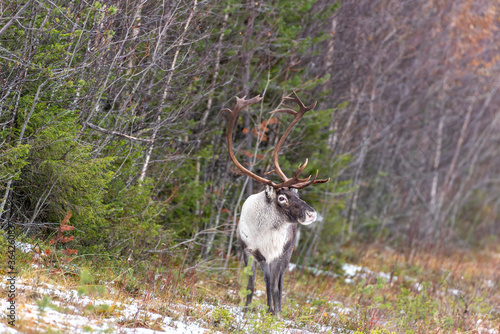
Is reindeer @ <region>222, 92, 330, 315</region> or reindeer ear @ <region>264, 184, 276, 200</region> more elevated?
reindeer ear @ <region>264, 184, 276, 200</region>

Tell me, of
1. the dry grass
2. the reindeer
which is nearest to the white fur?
the reindeer

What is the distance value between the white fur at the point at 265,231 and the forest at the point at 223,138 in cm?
41

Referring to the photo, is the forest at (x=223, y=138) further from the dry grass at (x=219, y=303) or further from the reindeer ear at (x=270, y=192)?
the reindeer ear at (x=270, y=192)

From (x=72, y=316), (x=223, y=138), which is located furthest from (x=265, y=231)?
(x=223, y=138)

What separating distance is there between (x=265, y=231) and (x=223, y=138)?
3.51 m

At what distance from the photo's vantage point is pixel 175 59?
710 centimetres

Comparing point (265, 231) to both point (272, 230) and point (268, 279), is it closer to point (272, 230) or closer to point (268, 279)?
point (272, 230)

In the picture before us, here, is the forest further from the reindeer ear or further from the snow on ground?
the reindeer ear

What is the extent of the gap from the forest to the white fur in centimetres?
41

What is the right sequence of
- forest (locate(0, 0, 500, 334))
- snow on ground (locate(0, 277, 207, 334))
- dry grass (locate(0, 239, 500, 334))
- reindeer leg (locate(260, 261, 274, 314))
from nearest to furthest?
snow on ground (locate(0, 277, 207, 334))
dry grass (locate(0, 239, 500, 334))
forest (locate(0, 0, 500, 334))
reindeer leg (locate(260, 261, 274, 314))

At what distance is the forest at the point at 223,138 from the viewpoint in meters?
5.54

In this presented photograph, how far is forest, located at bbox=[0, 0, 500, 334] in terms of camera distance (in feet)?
18.2

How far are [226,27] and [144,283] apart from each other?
4304mm

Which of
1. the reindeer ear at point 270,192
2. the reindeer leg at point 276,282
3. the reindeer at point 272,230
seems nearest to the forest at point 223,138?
the reindeer leg at point 276,282
